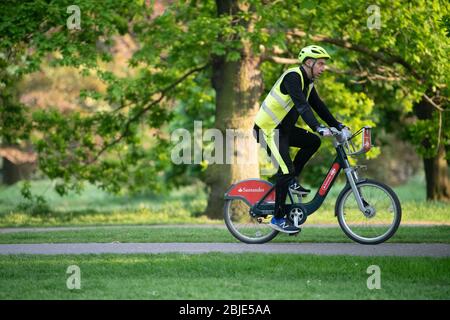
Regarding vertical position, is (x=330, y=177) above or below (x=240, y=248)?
above

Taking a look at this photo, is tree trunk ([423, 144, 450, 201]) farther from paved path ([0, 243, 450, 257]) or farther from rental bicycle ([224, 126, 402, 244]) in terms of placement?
rental bicycle ([224, 126, 402, 244])

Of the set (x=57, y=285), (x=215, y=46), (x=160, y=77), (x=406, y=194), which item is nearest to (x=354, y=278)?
(x=57, y=285)

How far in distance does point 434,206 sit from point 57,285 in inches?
478

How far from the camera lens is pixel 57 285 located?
24.7 ft

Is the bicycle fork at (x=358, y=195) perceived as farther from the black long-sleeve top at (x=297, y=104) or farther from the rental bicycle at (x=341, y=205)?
the black long-sleeve top at (x=297, y=104)

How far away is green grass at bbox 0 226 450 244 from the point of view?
10.6 m

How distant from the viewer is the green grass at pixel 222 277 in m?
7.11

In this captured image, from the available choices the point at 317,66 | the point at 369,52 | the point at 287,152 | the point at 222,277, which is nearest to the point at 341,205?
the point at 287,152

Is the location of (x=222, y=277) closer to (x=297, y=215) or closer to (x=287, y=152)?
(x=297, y=215)

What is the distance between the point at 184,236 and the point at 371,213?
2.91 meters

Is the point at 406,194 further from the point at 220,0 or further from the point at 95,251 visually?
the point at 95,251

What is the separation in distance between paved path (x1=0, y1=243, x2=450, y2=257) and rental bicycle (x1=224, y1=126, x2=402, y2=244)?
0.57 ft

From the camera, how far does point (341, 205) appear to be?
944cm

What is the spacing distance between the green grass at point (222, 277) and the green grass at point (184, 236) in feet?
5.78
